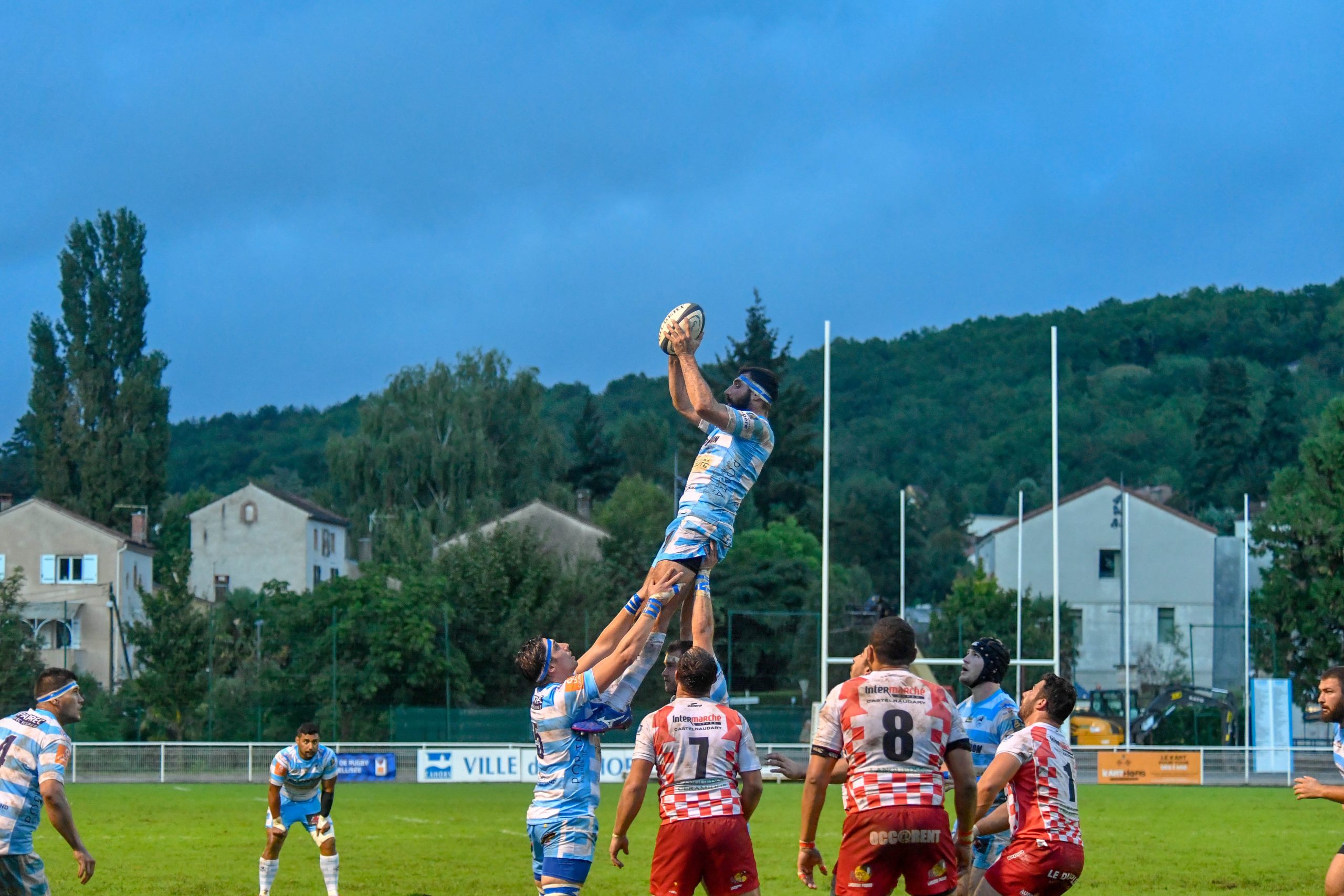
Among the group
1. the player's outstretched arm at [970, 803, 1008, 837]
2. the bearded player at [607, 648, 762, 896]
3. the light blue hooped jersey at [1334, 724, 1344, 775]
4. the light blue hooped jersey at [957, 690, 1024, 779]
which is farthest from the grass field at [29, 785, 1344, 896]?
the bearded player at [607, 648, 762, 896]

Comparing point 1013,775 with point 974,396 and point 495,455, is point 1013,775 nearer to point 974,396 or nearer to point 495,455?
point 495,455

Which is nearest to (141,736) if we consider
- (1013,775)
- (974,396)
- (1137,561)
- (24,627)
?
(24,627)

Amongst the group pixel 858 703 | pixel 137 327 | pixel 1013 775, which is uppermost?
pixel 137 327

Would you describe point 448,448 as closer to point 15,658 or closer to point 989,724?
point 15,658

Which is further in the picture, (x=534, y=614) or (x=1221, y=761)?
(x=534, y=614)

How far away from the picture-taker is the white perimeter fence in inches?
1412

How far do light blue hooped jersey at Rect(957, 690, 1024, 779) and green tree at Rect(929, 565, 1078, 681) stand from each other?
3704cm

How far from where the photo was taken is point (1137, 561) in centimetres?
6662

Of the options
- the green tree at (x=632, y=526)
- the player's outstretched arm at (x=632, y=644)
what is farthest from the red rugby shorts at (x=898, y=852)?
the green tree at (x=632, y=526)

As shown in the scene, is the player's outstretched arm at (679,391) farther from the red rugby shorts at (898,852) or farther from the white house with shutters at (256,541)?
the white house with shutters at (256,541)

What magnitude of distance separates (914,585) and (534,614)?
58.4 metres

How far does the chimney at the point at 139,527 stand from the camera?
70625 mm

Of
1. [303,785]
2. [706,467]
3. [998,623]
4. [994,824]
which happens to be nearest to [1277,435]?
[998,623]

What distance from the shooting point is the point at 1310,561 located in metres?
51.3
